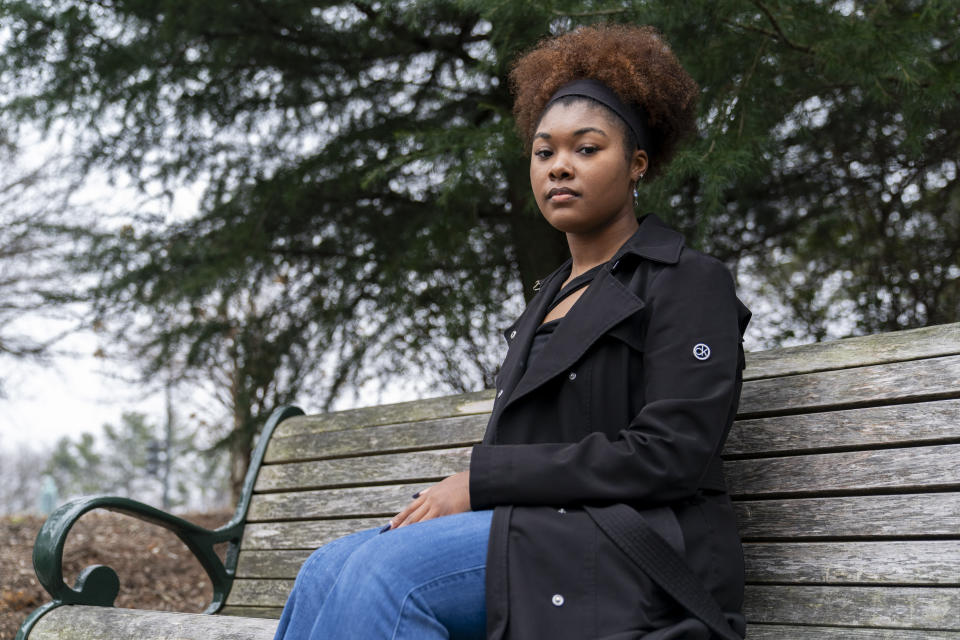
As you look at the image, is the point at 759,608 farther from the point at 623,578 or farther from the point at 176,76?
the point at 176,76

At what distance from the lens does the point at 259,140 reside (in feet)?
20.0

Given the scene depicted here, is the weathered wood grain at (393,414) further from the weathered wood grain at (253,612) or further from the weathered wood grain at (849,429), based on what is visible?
the weathered wood grain at (849,429)

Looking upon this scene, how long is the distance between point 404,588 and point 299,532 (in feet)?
5.54

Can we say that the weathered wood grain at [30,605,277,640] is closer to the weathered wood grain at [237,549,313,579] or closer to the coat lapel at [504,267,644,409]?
the weathered wood grain at [237,549,313,579]

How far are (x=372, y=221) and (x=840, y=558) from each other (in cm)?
432

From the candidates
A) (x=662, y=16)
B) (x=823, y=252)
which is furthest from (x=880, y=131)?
(x=662, y=16)

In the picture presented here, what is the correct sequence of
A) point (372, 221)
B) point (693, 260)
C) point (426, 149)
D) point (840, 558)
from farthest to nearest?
point (372, 221), point (426, 149), point (840, 558), point (693, 260)

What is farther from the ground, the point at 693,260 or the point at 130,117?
the point at 130,117

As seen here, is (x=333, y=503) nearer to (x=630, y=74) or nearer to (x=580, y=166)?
(x=580, y=166)

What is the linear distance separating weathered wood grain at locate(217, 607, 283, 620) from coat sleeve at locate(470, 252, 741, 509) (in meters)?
1.57

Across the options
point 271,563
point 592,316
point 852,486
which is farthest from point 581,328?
point 271,563

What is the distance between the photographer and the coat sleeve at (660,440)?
1769mm

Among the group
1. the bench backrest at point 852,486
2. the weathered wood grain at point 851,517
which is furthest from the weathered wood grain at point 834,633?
the weathered wood grain at point 851,517

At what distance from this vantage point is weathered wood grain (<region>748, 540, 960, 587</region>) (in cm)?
202
